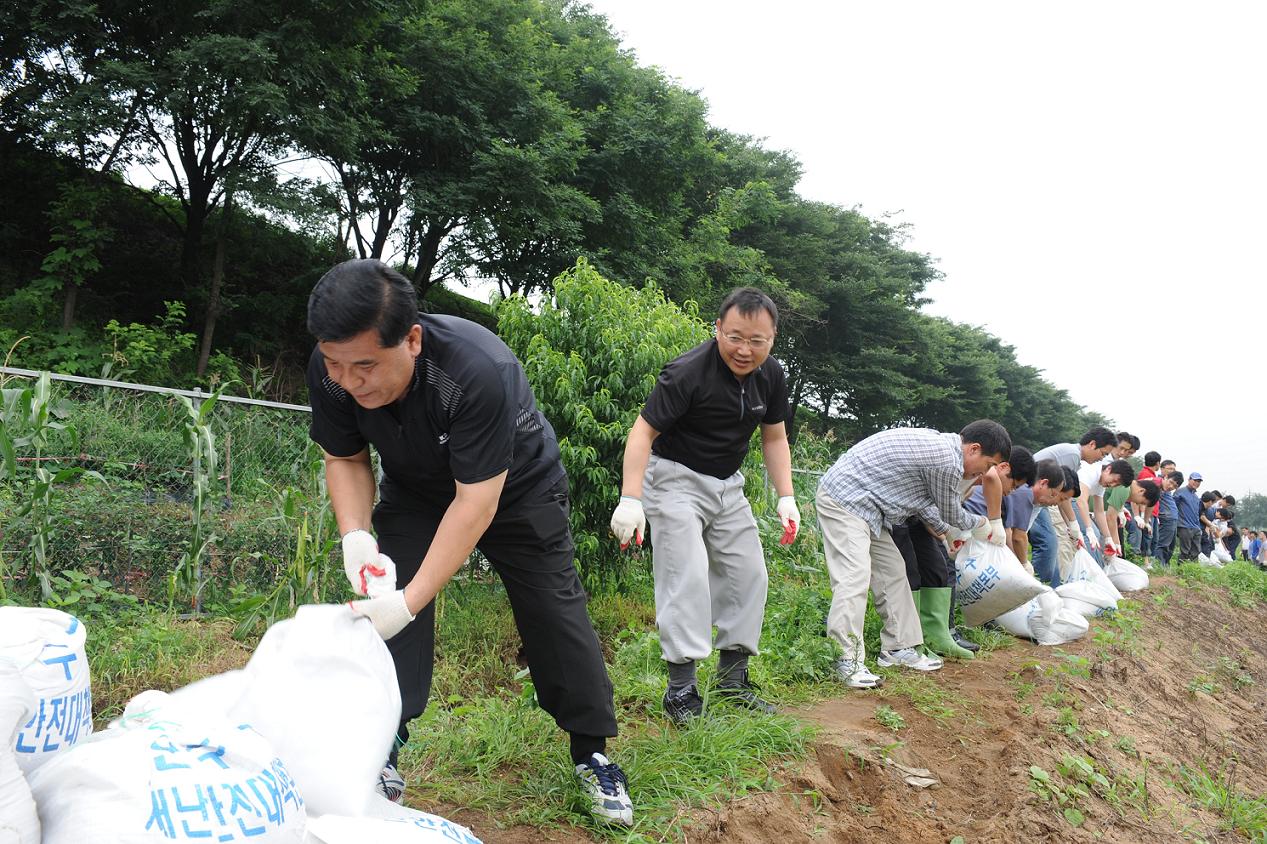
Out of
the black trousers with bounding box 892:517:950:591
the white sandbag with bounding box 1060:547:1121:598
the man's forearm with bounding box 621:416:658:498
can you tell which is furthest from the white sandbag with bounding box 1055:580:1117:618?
the man's forearm with bounding box 621:416:658:498

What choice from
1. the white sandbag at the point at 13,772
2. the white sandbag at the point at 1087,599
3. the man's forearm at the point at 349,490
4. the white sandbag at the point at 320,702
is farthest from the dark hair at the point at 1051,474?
the white sandbag at the point at 13,772

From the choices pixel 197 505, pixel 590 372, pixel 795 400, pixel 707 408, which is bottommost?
pixel 197 505

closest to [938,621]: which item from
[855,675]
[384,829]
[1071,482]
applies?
[855,675]

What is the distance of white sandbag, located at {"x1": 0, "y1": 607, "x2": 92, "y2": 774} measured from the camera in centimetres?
145

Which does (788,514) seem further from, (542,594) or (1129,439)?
(1129,439)

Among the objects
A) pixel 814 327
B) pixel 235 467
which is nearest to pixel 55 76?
pixel 235 467

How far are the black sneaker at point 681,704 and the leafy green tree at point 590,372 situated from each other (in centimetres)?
176

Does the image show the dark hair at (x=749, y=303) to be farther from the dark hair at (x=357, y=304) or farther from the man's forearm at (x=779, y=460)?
the dark hair at (x=357, y=304)

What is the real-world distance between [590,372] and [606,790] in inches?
127

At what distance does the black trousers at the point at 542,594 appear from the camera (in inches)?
99.3

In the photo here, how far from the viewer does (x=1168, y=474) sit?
44.7 ft

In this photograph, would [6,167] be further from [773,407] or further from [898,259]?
[898,259]

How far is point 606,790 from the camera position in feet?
8.50

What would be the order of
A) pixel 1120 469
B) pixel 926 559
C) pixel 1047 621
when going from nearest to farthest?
1. pixel 926 559
2. pixel 1047 621
3. pixel 1120 469
